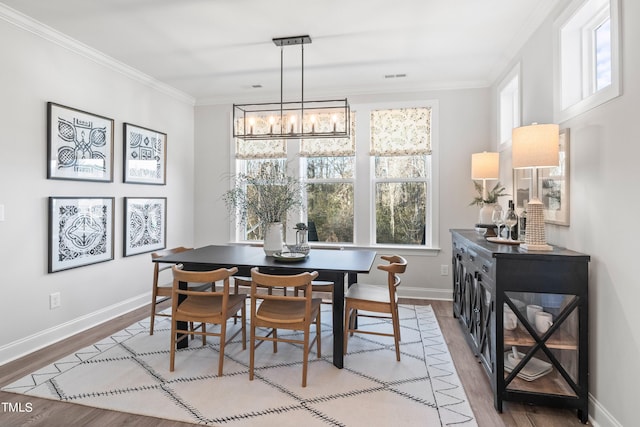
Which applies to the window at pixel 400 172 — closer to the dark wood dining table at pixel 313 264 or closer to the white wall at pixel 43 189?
the dark wood dining table at pixel 313 264

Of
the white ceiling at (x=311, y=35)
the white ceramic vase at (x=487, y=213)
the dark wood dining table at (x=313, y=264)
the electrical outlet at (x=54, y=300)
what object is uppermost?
the white ceiling at (x=311, y=35)

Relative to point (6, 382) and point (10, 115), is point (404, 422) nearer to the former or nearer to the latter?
point (6, 382)

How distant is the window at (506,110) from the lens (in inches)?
148

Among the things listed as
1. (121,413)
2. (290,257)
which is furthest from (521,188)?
(121,413)

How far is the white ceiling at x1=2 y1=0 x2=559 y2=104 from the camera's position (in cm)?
275

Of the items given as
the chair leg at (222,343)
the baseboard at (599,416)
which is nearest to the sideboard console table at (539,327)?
the baseboard at (599,416)

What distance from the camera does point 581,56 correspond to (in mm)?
2406

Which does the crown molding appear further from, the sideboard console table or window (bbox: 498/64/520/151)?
window (bbox: 498/64/520/151)

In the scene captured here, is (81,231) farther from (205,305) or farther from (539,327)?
(539,327)

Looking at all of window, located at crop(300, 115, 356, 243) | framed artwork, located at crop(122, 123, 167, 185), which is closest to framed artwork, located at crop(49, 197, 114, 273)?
framed artwork, located at crop(122, 123, 167, 185)

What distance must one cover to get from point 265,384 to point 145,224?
2.76 m

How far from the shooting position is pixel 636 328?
1715 millimetres

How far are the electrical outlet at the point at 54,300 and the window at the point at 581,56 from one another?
4.42 metres

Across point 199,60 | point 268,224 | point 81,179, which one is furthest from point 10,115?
point 268,224
